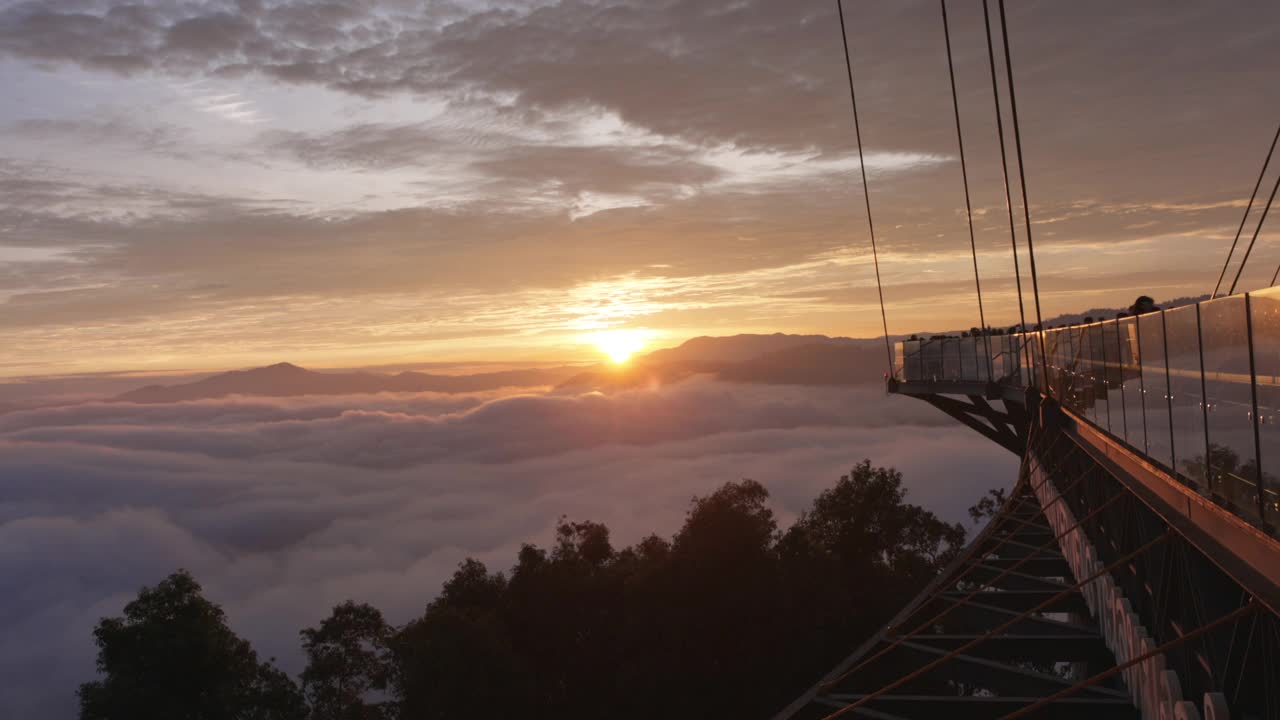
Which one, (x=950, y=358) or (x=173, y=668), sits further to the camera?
(x=173, y=668)

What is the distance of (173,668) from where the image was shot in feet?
153

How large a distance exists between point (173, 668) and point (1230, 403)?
48.9m

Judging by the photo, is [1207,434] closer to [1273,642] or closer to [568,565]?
[1273,642]

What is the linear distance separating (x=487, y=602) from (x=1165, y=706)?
43798mm

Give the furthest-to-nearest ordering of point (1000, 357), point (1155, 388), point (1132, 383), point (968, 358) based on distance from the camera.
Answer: point (968, 358) → point (1000, 357) → point (1132, 383) → point (1155, 388)

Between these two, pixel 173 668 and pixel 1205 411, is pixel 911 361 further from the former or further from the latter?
pixel 173 668

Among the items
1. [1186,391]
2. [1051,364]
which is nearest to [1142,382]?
[1186,391]

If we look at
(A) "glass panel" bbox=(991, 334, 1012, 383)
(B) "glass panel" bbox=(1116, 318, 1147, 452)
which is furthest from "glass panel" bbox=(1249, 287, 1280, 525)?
(A) "glass panel" bbox=(991, 334, 1012, 383)

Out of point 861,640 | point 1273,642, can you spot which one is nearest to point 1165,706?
point 1273,642

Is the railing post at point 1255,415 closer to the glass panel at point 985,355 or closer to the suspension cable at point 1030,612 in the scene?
the suspension cable at point 1030,612

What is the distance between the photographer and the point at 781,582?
1918 inches

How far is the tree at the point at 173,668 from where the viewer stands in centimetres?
4484

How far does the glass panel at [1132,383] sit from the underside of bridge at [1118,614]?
0.30 meters

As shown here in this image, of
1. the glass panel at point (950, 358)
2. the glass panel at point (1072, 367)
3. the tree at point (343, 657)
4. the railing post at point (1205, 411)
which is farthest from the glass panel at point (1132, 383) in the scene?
the tree at point (343, 657)
